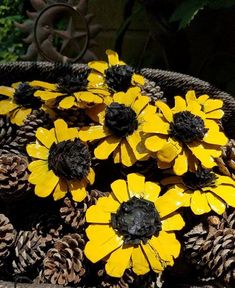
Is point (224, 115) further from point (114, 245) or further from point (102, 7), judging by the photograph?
point (102, 7)

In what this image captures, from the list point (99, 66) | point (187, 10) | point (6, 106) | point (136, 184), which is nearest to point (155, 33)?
point (187, 10)

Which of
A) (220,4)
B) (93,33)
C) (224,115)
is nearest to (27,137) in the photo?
(224,115)

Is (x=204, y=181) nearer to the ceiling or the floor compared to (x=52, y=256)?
nearer to the ceiling

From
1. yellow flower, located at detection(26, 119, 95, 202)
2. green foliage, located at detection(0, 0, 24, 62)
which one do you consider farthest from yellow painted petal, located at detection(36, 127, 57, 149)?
green foliage, located at detection(0, 0, 24, 62)

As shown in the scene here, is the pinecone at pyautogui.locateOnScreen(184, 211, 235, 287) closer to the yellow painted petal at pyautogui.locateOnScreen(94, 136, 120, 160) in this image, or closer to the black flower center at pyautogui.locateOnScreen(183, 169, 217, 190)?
the black flower center at pyautogui.locateOnScreen(183, 169, 217, 190)

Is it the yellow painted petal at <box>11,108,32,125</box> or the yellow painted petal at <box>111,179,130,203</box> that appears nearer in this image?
the yellow painted petal at <box>111,179,130,203</box>

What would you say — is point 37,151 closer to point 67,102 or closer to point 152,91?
point 67,102
